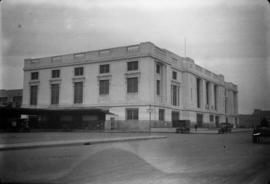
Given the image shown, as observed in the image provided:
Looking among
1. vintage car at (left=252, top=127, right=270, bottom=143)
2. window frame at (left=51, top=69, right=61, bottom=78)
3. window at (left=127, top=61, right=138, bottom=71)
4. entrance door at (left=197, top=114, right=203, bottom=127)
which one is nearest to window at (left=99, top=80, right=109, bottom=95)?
window at (left=127, top=61, right=138, bottom=71)

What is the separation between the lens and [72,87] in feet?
158

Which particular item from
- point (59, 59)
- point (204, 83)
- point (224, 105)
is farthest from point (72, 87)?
point (224, 105)

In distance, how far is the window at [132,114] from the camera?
42250 millimetres

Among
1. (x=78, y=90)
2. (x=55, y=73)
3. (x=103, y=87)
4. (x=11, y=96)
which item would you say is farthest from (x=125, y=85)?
(x=11, y=96)

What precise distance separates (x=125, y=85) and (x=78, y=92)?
30.9ft

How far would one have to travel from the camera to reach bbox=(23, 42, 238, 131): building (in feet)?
138

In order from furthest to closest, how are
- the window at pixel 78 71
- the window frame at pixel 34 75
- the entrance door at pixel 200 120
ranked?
the entrance door at pixel 200 120
the window frame at pixel 34 75
the window at pixel 78 71

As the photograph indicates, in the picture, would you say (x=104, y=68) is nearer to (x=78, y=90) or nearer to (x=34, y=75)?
(x=78, y=90)

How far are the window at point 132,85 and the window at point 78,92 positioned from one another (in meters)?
9.29

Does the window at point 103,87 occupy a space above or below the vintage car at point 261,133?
above

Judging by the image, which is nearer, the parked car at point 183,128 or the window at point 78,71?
the parked car at point 183,128

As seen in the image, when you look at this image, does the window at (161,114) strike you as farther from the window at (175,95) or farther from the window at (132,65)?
the window at (132,65)

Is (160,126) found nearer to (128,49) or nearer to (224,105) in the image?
(128,49)

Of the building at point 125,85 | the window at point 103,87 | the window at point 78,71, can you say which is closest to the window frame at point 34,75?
the building at point 125,85
